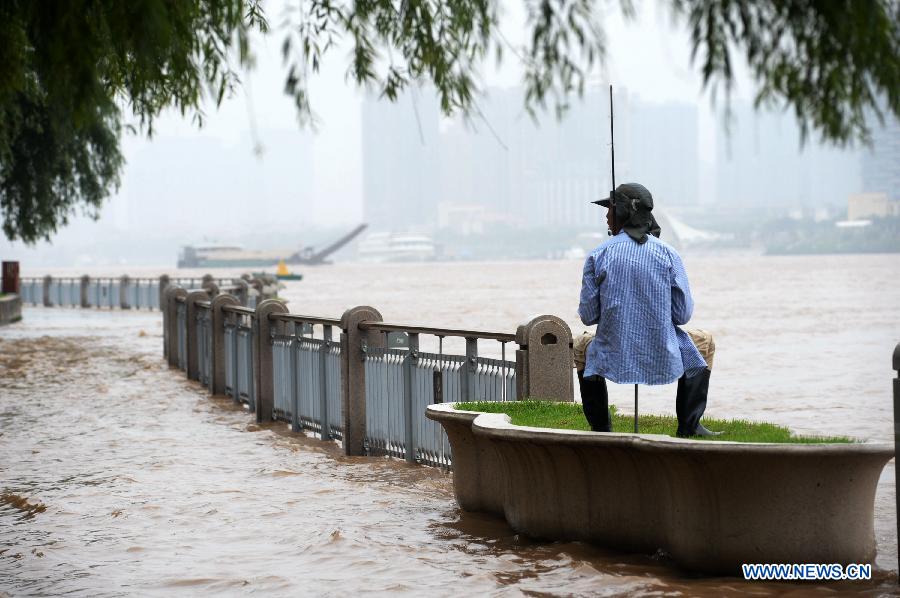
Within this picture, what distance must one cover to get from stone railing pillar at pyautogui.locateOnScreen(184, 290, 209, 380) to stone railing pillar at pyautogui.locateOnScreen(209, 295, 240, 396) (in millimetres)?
1818

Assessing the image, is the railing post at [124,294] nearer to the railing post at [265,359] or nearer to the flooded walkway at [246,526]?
the flooded walkway at [246,526]

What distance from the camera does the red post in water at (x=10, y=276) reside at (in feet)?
150

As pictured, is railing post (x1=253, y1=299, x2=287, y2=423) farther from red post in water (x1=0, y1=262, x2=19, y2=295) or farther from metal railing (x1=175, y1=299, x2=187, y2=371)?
red post in water (x1=0, y1=262, x2=19, y2=295)

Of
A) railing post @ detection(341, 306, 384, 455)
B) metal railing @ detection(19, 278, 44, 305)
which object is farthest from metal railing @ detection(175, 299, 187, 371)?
metal railing @ detection(19, 278, 44, 305)

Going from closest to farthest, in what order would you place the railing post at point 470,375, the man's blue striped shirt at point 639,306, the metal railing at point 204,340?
the man's blue striped shirt at point 639,306 < the railing post at point 470,375 < the metal railing at point 204,340

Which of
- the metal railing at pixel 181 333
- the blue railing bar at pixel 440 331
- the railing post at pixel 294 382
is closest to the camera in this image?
the blue railing bar at pixel 440 331

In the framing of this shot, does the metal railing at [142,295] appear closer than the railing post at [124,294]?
Yes

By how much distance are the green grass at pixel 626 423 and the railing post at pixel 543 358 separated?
1.70 ft

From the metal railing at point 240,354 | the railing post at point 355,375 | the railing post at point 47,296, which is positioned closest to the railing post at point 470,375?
the railing post at point 355,375

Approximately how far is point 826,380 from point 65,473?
15.6 m

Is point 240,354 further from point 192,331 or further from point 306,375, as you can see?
point 192,331

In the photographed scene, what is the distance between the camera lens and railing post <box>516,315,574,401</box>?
9898mm

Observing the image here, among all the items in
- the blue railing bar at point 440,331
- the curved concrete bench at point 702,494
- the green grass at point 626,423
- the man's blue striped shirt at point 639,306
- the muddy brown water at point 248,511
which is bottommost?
the muddy brown water at point 248,511

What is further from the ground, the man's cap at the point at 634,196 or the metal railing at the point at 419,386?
the man's cap at the point at 634,196
